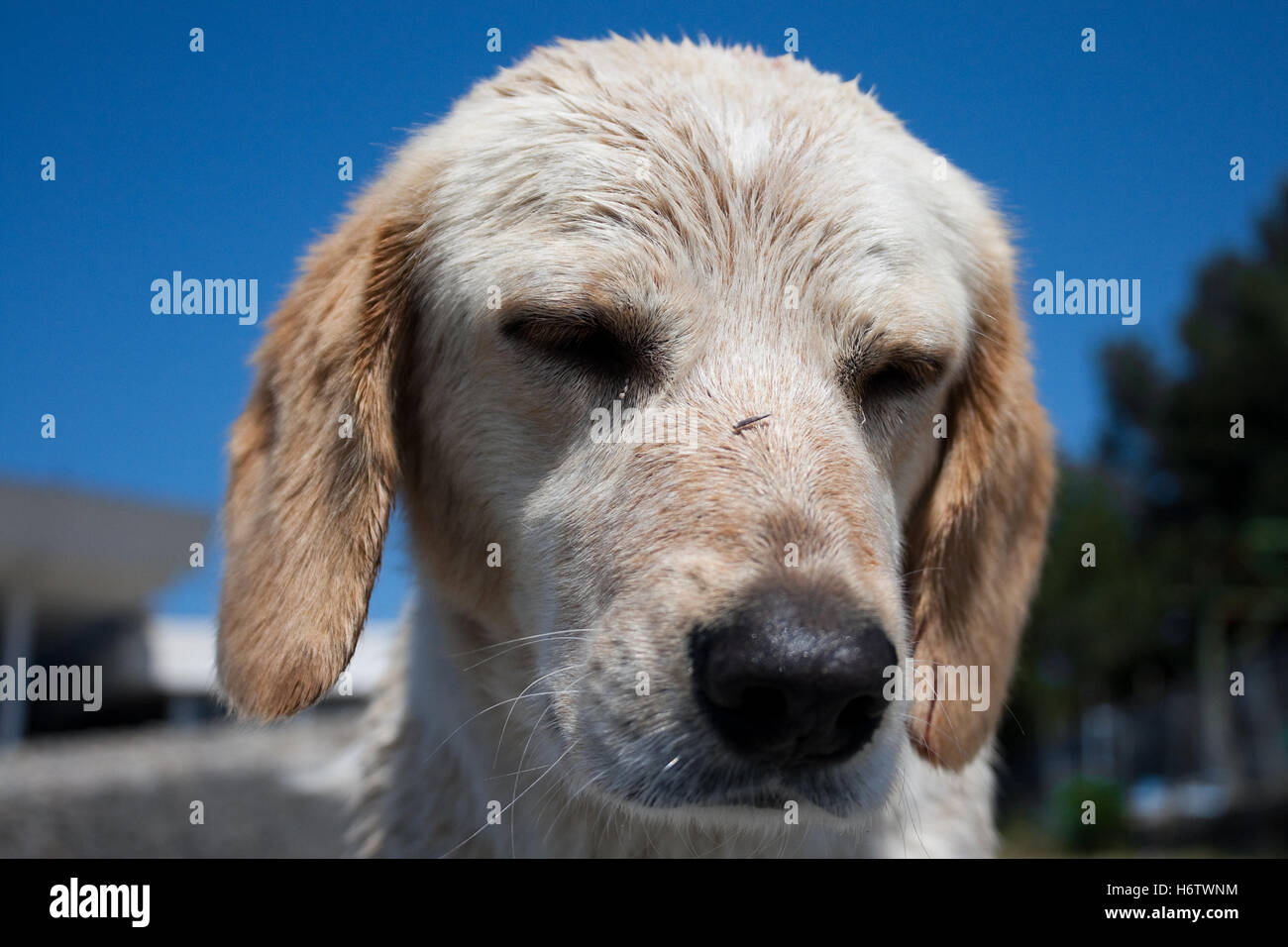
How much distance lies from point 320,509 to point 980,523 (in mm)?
2211

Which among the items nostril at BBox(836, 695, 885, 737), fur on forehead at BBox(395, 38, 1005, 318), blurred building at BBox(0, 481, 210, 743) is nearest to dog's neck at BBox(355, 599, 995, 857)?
nostril at BBox(836, 695, 885, 737)

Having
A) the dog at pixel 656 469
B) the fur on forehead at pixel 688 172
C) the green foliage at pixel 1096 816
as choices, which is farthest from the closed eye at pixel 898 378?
the green foliage at pixel 1096 816

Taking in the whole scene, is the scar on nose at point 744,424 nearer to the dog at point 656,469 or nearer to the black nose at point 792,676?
the dog at point 656,469

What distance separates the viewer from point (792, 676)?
2.21m

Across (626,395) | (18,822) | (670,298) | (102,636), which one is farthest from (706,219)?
(102,636)

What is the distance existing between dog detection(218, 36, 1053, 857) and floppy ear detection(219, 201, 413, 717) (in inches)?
0.5

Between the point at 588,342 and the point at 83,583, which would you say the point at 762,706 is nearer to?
the point at 588,342

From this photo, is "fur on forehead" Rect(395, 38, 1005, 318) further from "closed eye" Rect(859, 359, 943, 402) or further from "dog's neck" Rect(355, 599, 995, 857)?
"dog's neck" Rect(355, 599, 995, 857)

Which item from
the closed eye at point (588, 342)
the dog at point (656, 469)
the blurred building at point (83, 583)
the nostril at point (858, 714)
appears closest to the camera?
the nostril at point (858, 714)

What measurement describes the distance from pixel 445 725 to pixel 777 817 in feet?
4.68

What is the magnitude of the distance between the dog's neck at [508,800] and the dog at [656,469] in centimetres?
1

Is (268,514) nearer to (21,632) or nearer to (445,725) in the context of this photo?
(445,725)

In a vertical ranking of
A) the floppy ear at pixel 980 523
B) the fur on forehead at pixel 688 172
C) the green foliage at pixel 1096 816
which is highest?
the fur on forehead at pixel 688 172

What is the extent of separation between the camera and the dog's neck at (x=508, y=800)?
10.4ft
